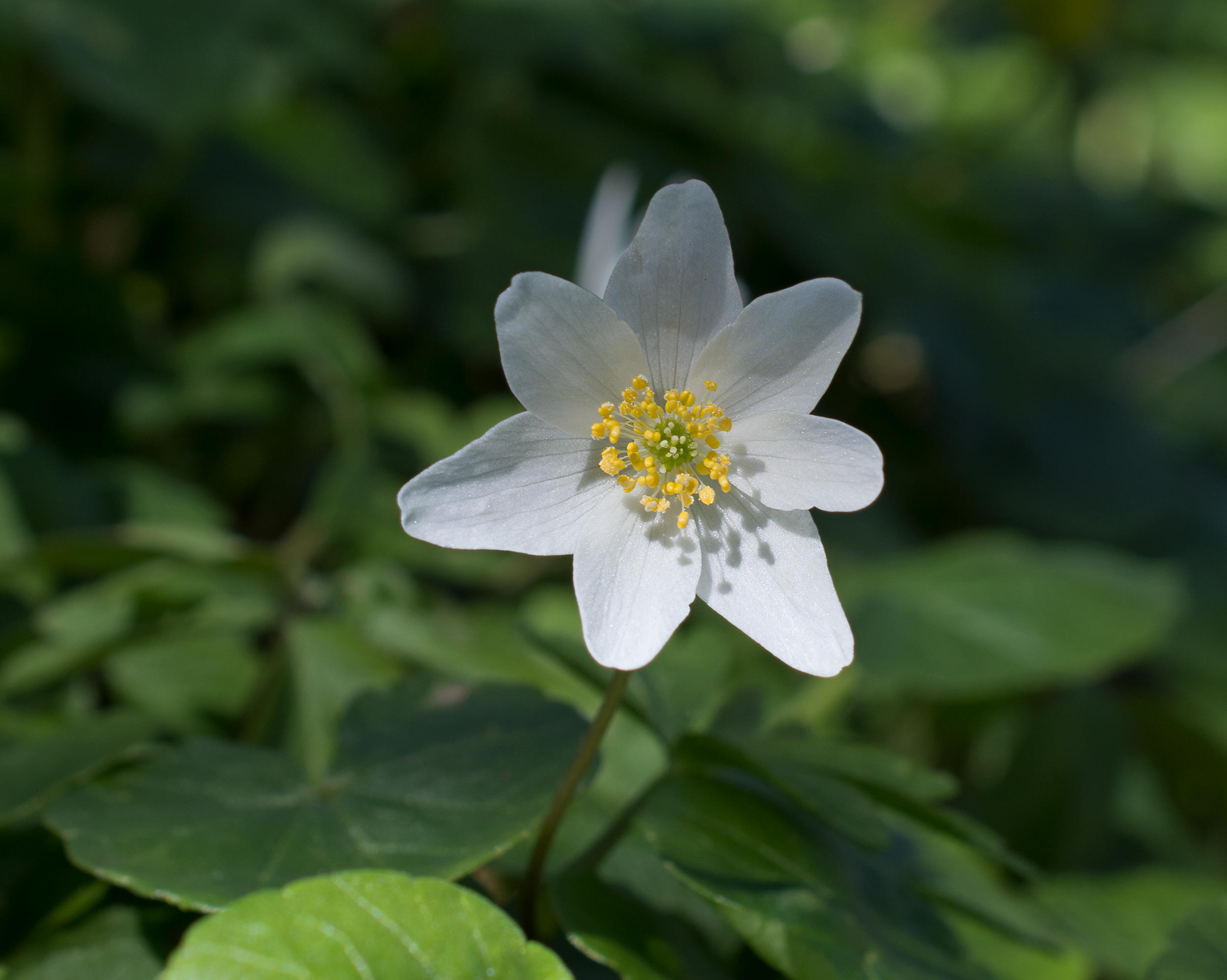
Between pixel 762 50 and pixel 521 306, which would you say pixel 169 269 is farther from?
pixel 762 50

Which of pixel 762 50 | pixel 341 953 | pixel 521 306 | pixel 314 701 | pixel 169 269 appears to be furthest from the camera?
pixel 762 50

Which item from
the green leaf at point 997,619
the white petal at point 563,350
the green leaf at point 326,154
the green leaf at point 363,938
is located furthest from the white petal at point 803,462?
the green leaf at point 326,154

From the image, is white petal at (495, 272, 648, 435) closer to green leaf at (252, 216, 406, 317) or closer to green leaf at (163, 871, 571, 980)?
green leaf at (163, 871, 571, 980)

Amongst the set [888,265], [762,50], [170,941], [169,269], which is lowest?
[170,941]

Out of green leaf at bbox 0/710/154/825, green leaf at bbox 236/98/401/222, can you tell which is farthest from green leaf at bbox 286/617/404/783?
green leaf at bbox 236/98/401/222

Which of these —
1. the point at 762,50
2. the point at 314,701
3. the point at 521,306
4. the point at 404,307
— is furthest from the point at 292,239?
the point at 762,50

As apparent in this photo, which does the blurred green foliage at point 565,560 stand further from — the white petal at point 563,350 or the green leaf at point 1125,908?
the white petal at point 563,350
